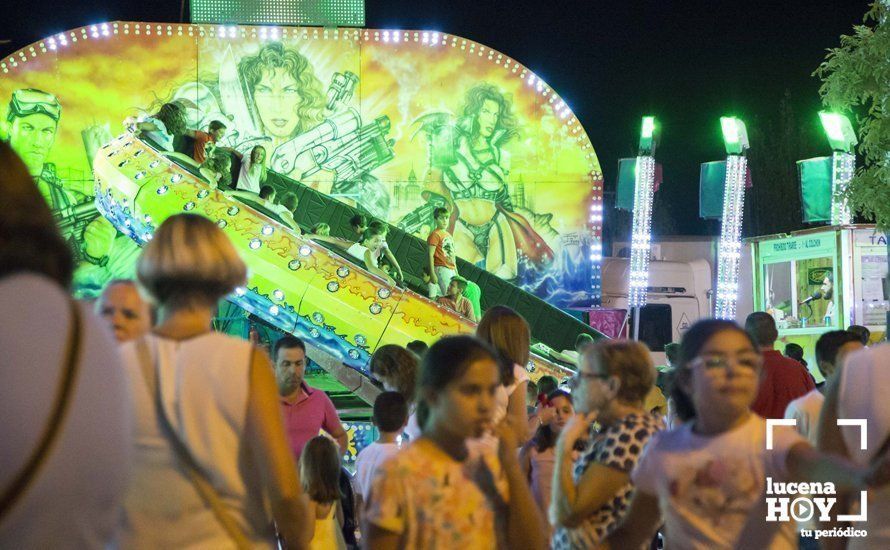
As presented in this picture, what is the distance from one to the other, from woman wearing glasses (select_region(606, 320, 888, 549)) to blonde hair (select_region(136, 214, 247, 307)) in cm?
131

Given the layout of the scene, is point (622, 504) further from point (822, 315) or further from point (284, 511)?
point (822, 315)

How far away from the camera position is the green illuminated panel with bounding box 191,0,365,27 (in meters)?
17.5

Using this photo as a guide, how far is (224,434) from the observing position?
2.77m

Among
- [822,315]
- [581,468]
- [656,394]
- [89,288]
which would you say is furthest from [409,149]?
[581,468]

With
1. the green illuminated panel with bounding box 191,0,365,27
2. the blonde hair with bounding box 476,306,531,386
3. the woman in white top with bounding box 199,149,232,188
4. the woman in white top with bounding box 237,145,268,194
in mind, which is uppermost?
the green illuminated panel with bounding box 191,0,365,27

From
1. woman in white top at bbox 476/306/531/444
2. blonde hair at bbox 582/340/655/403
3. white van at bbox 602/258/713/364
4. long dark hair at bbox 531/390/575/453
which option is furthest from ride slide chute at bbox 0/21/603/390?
blonde hair at bbox 582/340/655/403

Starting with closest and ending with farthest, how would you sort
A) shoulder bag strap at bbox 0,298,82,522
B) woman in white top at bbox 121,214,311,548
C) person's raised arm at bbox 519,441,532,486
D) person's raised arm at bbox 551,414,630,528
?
1. shoulder bag strap at bbox 0,298,82,522
2. woman in white top at bbox 121,214,311,548
3. person's raised arm at bbox 551,414,630,528
4. person's raised arm at bbox 519,441,532,486

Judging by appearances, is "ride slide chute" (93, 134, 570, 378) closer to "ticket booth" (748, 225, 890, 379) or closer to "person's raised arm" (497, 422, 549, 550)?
"ticket booth" (748, 225, 890, 379)

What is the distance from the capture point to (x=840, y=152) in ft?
61.9

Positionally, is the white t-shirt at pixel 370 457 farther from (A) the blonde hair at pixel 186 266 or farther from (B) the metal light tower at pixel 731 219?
(B) the metal light tower at pixel 731 219

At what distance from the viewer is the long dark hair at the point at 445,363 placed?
3111mm

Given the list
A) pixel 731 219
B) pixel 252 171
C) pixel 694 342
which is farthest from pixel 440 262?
pixel 694 342

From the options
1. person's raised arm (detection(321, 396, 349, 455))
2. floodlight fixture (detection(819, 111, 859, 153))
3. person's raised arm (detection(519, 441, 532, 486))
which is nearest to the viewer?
person's raised arm (detection(519, 441, 532, 486))

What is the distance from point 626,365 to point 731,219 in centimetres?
1492
